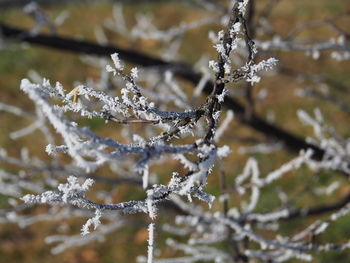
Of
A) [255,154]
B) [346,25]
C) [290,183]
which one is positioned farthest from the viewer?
[346,25]

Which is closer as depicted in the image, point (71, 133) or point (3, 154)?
point (71, 133)

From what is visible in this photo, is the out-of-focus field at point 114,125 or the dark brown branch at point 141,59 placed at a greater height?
the out-of-focus field at point 114,125

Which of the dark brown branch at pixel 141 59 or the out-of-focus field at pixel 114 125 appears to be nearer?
the dark brown branch at pixel 141 59

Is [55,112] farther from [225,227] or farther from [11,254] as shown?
[11,254]

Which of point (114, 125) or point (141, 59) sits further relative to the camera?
point (114, 125)

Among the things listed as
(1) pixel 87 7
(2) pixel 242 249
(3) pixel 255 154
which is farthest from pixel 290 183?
(1) pixel 87 7

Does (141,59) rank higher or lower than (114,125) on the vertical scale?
lower
